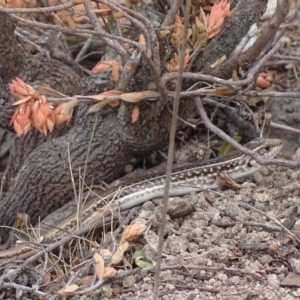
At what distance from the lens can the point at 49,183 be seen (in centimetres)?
400

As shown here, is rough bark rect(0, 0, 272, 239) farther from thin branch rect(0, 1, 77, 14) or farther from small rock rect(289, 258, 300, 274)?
small rock rect(289, 258, 300, 274)

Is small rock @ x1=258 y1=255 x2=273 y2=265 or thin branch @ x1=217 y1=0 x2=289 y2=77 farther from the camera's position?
thin branch @ x1=217 y1=0 x2=289 y2=77

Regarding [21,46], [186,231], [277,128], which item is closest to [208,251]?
[186,231]

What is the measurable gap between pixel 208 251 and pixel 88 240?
1.82ft

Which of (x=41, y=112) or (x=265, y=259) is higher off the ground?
(x=41, y=112)

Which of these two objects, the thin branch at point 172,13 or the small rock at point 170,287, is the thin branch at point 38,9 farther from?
the small rock at point 170,287

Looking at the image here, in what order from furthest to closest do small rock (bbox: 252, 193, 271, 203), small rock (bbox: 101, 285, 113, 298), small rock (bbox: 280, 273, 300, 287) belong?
small rock (bbox: 252, 193, 271, 203), small rock (bbox: 101, 285, 113, 298), small rock (bbox: 280, 273, 300, 287)

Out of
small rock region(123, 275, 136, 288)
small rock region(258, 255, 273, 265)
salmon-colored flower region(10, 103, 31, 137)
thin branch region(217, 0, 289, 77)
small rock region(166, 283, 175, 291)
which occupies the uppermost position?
thin branch region(217, 0, 289, 77)

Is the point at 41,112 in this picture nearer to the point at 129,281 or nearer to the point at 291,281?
the point at 129,281

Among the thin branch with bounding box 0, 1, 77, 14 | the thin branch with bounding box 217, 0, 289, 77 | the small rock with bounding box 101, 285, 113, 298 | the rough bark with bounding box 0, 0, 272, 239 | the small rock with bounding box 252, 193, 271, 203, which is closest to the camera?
the thin branch with bounding box 0, 1, 77, 14

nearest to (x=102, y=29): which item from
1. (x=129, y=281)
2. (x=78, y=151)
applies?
(x=78, y=151)

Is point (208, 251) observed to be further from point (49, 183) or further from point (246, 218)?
point (49, 183)

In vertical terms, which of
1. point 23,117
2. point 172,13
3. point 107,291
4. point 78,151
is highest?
point 172,13

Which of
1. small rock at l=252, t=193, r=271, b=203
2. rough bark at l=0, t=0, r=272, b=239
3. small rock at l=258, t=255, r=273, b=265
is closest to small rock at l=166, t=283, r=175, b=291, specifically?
small rock at l=258, t=255, r=273, b=265
